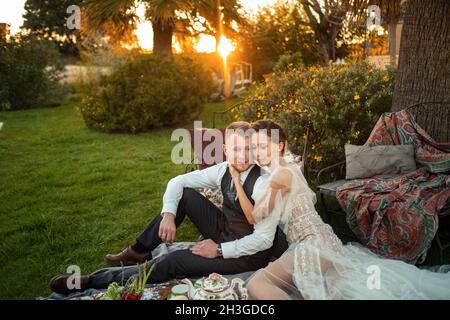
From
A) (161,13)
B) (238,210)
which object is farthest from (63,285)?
(161,13)

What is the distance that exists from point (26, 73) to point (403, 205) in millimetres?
13532

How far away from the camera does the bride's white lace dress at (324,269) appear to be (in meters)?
2.34

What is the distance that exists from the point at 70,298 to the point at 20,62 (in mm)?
13079

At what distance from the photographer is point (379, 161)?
12.7ft

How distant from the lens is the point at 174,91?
9.66m

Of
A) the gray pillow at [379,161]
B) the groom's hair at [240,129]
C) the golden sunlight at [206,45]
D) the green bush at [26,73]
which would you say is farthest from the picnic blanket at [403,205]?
the green bush at [26,73]

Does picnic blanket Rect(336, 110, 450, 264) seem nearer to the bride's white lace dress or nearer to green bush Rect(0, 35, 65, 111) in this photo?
the bride's white lace dress

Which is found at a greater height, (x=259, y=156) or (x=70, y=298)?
(x=259, y=156)

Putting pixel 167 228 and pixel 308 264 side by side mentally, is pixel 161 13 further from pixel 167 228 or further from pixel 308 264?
pixel 308 264

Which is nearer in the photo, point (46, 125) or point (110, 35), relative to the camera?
point (46, 125)

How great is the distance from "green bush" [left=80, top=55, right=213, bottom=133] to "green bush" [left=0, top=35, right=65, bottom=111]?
16.2 ft

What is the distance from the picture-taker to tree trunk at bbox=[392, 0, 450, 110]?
13.5 feet
